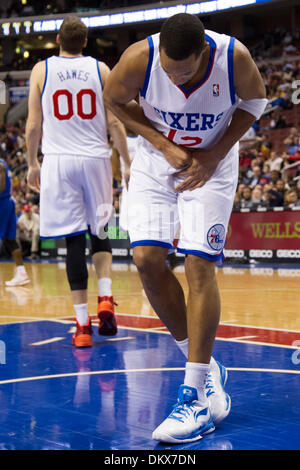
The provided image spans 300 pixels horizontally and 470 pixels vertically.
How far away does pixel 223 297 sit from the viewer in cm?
725

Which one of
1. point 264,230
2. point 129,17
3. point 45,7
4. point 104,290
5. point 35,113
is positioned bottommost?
point 264,230

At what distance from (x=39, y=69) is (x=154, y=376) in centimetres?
233

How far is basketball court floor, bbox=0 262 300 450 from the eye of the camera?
99.3 inches

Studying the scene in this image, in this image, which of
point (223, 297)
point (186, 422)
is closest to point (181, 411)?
point (186, 422)

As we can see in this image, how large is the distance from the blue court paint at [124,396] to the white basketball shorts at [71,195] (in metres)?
0.81

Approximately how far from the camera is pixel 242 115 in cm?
288

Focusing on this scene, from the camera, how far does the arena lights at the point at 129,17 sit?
21.7 metres

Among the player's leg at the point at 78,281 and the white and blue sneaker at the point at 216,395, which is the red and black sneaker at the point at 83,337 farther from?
the white and blue sneaker at the point at 216,395

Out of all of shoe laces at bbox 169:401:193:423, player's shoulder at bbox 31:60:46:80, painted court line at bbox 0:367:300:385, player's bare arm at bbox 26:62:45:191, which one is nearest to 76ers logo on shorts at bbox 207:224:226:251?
shoe laces at bbox 169:401:193:423

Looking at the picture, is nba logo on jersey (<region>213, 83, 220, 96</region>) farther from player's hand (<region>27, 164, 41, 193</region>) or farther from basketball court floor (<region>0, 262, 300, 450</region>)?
player's hand (<region>27, 164, 41, 193</region>)

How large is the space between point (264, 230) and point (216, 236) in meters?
9.69

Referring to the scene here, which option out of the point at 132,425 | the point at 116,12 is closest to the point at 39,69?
the point at 132,425

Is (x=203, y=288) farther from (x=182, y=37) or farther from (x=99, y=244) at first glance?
(x=99, y=244)

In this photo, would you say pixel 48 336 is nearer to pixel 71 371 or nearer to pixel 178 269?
pixel 71 371
